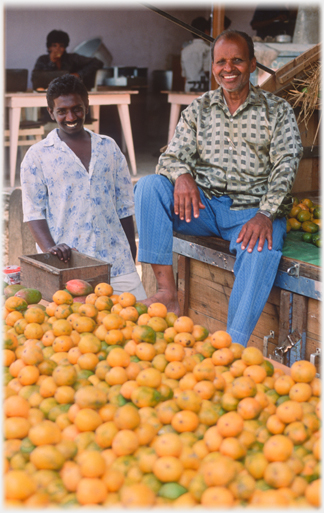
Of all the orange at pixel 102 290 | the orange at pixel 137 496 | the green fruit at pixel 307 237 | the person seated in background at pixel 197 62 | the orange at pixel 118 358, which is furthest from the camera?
the person seated in background at pixel 197 62

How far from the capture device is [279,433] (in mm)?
1296

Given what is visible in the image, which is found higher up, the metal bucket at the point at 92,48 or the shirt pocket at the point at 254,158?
the metal bucket at the point at 92,48

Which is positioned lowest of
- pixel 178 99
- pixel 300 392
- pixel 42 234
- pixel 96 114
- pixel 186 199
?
pixel 300 392

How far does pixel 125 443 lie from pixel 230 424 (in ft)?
0.83

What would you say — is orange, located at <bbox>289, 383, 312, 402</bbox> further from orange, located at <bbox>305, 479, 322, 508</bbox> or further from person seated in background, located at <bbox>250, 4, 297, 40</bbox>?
person seated in background, located at <bbox>250, 4, 297, 40</bbox>

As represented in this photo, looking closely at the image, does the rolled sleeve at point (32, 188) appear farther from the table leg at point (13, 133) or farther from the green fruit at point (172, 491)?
the table leg at point (13, 133)

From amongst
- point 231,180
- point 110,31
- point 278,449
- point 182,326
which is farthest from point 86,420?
point 110,31

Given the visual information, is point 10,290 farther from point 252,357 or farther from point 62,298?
point 252,357

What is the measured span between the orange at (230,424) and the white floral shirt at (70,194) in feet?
5.63

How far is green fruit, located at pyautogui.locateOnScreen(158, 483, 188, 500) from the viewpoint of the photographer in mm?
1084

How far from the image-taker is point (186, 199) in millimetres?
2439

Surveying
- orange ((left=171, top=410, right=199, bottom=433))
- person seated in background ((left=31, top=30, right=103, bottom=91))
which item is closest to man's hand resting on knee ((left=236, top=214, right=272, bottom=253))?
orange ((left=171, top=410, right=199, bottom=433))

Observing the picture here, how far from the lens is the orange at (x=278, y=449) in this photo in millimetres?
1163

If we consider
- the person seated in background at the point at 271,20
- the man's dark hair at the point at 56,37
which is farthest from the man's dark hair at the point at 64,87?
the man's dark hair at the point at 56,37
